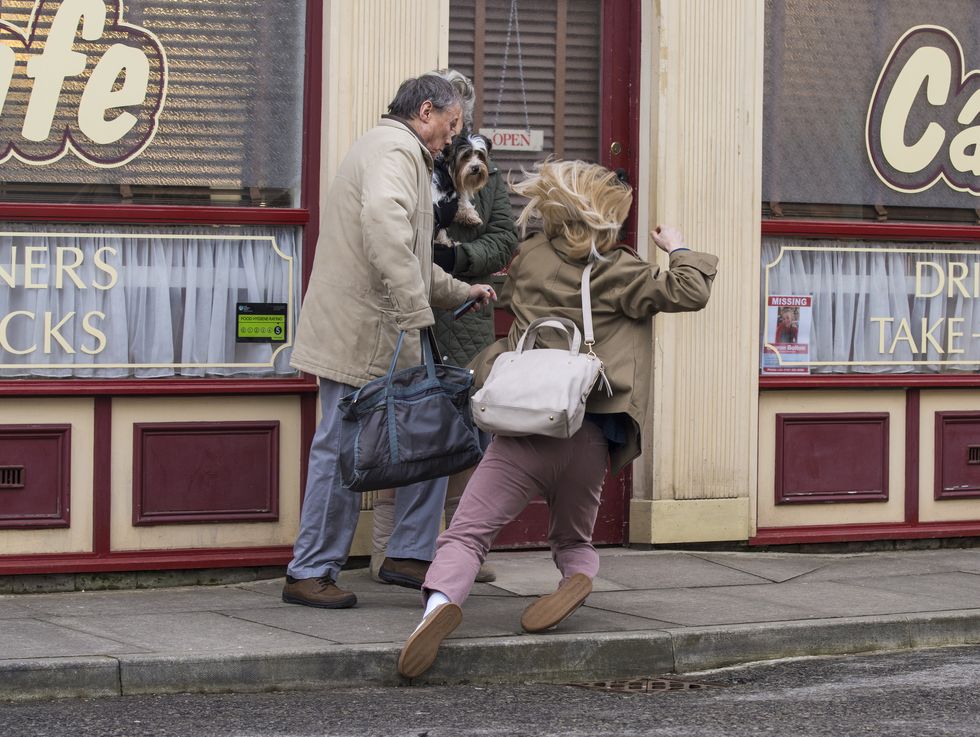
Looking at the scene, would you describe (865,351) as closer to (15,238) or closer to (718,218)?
(718,218)

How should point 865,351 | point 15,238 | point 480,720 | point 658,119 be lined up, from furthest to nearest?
point 865,351 < point 658,119 < point 15,238 < point 480,720

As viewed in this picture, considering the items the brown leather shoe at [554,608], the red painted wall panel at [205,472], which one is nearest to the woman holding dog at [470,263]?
the red painted wall panel at [205,472]

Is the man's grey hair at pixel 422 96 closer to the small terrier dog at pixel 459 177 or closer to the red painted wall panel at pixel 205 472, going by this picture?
the small terrier dog at pixel 459 177

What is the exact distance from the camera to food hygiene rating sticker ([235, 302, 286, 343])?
761 centimetres

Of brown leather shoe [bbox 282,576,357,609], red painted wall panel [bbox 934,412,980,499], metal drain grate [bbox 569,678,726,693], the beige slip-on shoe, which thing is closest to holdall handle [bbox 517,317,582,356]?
the beige slip-on shoe

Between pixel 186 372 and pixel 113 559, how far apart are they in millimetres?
923

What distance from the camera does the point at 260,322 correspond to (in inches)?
301

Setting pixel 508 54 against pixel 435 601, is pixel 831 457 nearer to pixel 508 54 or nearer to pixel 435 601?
pixel 508 54

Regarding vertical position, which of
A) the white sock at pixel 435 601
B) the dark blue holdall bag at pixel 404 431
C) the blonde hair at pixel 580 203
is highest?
the blonde hair at pixel 580 203

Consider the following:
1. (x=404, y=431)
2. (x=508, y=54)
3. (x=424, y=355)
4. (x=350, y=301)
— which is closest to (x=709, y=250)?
(x=508, y=54)

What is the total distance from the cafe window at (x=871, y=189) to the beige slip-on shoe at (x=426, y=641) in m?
3.37

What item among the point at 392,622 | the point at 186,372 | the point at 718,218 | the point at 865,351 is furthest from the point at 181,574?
the point at 865,351

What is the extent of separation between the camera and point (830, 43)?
28.3 feet

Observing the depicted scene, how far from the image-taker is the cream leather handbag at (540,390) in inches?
226
